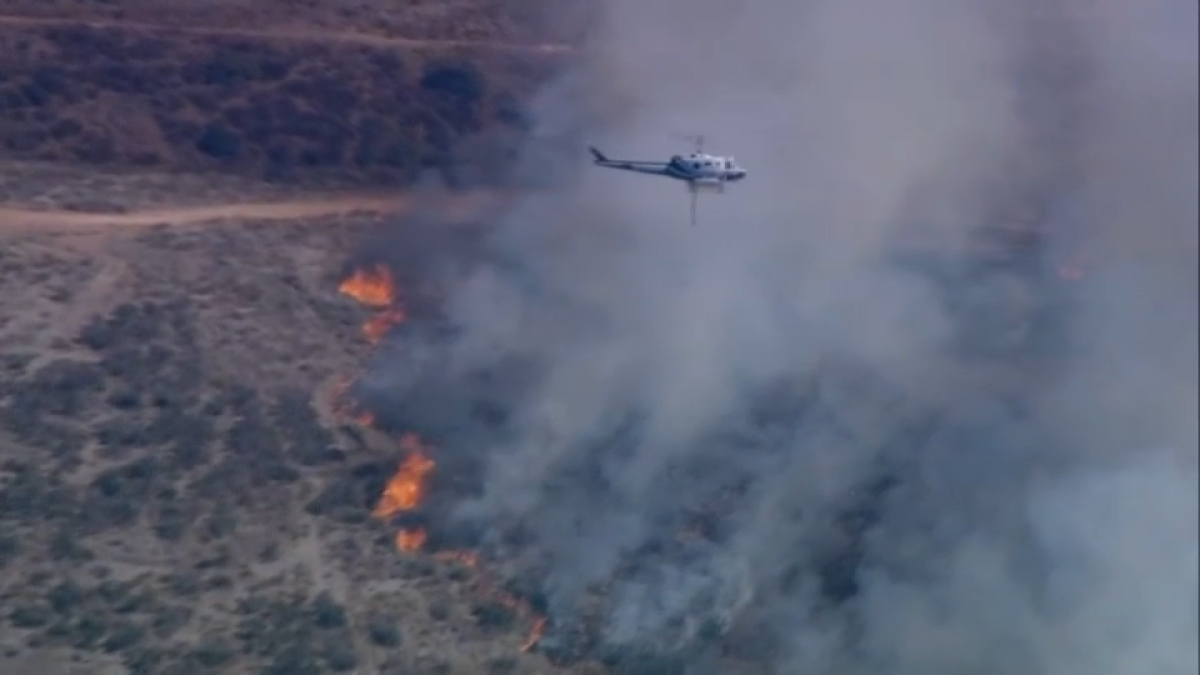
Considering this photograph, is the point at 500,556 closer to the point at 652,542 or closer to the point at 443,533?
the point at 443,533

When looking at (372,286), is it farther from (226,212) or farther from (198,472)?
(198,472)

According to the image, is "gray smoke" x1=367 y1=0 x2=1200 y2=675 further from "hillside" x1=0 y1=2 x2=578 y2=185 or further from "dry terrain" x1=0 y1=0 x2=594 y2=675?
"hillside" x1=0 y1=2 x2=578 y2=185

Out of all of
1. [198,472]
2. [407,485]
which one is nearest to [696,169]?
[407,485]

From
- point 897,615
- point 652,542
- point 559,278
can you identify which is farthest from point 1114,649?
point 559,278

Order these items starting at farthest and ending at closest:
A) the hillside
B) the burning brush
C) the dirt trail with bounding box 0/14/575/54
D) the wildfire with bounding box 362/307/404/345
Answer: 1. the dirt trail with bounding box 0/14/575/54
2. the hillside
3. the wildfire with bounding box 362/307/404/345
4. the burning brush

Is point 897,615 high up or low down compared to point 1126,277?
down

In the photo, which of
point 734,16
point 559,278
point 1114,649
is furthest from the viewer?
point 734,16

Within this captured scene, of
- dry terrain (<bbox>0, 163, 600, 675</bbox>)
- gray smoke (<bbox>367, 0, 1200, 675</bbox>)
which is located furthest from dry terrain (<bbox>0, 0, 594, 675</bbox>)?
gray smoke (<bbox>367, 0, 1200, 675</bbox>)

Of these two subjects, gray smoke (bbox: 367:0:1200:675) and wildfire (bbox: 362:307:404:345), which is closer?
gray smoke (bbox: 367:0:1200:675)
